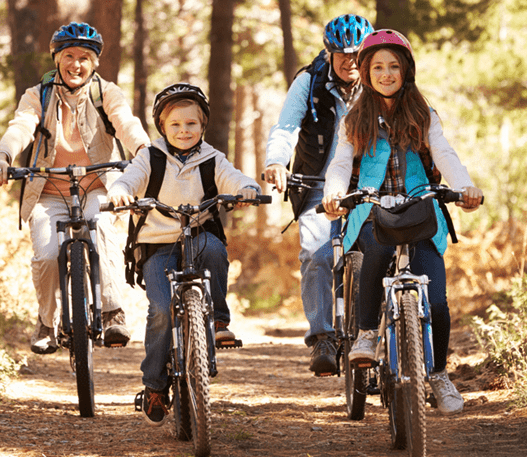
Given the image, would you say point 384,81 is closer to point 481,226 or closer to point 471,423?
point 471,423

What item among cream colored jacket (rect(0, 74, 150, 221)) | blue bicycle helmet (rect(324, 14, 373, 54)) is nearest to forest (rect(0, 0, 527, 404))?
blue bicycle helmet (rect(324, 14, 373, 54))

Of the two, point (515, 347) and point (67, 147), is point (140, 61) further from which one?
point (515, 347)

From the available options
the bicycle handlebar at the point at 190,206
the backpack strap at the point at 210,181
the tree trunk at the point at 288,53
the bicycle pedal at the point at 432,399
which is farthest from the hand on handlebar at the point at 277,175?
the tree trunk at the point at 288,53

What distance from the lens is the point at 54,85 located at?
6.28 metres

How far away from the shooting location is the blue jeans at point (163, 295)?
4801 mm

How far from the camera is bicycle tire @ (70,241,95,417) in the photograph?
5.59m

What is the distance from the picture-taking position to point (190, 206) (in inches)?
185

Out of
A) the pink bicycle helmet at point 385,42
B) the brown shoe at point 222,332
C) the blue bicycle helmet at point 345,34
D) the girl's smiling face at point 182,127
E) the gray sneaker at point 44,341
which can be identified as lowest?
the gray sneaker at point 44,341

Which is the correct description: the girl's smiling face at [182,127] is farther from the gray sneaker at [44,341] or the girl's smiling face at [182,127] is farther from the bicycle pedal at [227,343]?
the gray sneaker at [44,341]

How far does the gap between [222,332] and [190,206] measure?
79 centimetres

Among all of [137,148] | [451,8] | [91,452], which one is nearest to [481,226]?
[451,8]

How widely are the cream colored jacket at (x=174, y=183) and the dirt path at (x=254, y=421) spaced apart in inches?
51.1

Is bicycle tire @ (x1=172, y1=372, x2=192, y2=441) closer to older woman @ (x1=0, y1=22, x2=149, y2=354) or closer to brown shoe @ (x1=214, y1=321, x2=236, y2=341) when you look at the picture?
brown shoe @ (x1=214, y1=321, x2=236, y2=341)

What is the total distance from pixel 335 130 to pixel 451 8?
12.5 meters
